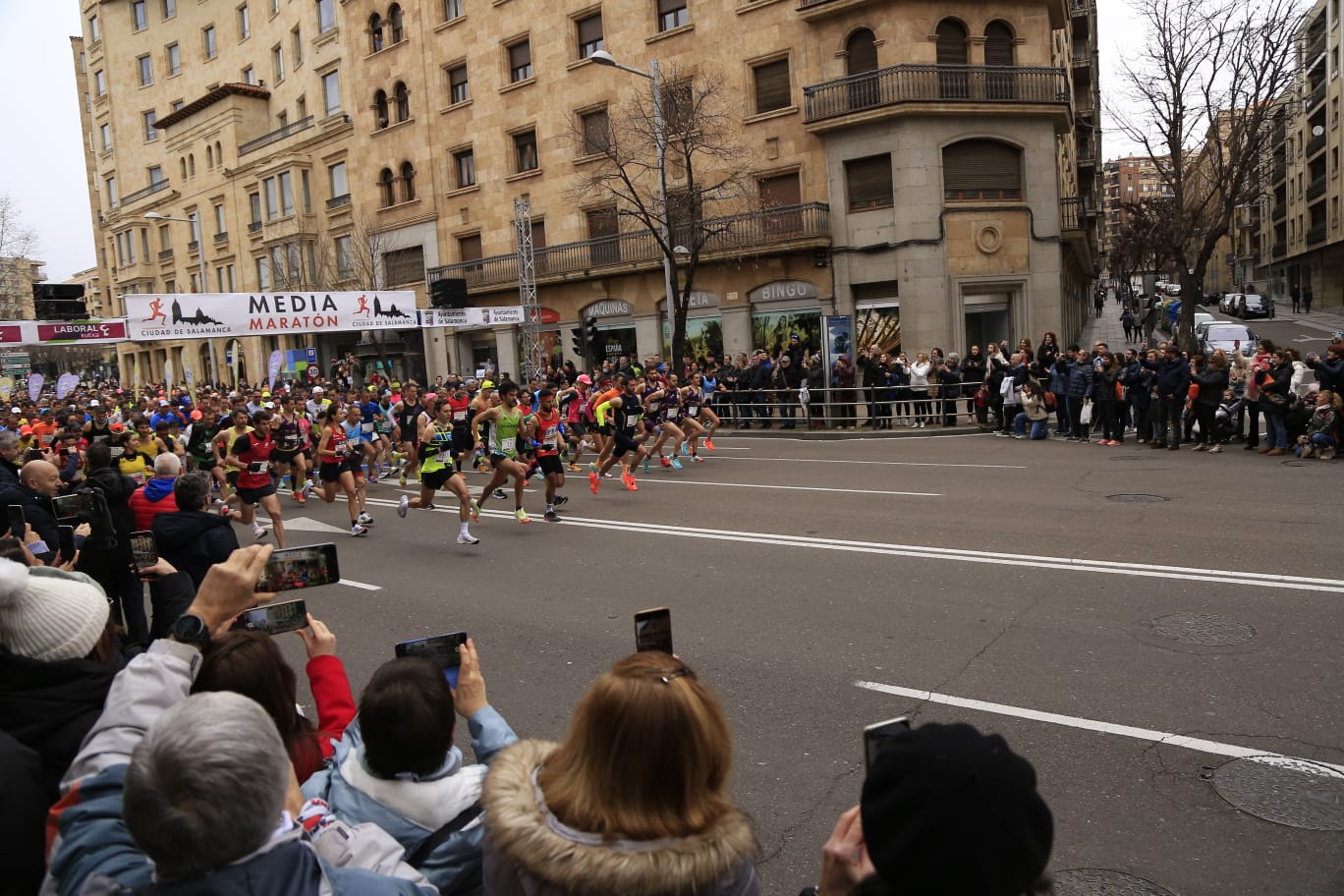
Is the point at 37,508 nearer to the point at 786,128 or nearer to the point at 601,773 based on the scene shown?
the point at 601,773

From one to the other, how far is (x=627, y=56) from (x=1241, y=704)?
104 ft

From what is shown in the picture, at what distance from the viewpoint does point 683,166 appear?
31266 millimetres

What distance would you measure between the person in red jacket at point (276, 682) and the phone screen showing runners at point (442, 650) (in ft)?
1.31

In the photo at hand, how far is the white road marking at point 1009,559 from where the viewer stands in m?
7.84

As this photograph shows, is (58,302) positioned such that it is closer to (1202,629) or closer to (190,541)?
(190,541)

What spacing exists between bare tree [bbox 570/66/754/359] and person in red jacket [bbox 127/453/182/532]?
19384mm

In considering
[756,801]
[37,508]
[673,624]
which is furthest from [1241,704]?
[37,508]

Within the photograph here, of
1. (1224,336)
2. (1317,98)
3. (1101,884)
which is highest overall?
(1317,98)

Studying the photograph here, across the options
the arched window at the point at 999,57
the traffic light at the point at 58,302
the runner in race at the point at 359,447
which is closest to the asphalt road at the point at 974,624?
the runner in race at the point at 359,447

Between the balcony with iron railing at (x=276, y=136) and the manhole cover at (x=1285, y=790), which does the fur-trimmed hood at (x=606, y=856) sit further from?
the balcony with iron railing at (x=276, y=136)

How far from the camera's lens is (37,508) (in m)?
7.46

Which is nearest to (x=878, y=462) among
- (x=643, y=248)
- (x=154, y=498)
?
(x=154, y=498)

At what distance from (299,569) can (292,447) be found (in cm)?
1306

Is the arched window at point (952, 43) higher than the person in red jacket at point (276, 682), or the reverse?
the arched window at point (952, 43)
